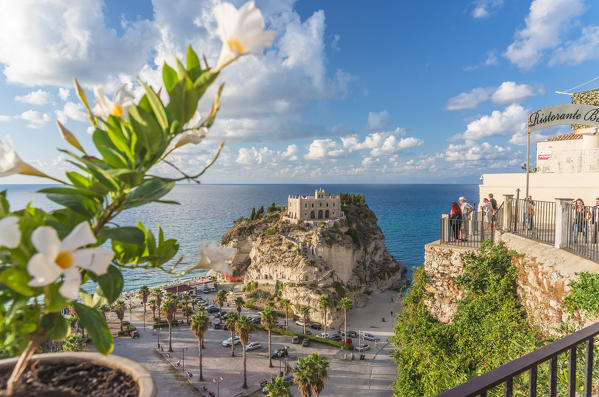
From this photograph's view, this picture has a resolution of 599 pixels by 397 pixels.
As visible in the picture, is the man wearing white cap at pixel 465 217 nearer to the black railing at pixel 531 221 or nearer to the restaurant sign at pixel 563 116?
the black railing at pixel 531 221

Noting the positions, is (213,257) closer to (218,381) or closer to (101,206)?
(101,206)

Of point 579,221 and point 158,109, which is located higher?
point 158,109

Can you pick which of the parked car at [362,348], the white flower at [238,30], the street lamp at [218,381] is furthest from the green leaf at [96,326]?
the parked car at [362,348]

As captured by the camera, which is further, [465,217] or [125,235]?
[465,217]

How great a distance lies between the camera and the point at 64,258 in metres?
0.88

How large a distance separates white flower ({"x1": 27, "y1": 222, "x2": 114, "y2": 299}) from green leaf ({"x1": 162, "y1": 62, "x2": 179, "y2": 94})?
0.49 meters

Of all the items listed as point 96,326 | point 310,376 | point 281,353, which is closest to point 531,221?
point 96,326

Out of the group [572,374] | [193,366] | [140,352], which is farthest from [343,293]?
[572,374]

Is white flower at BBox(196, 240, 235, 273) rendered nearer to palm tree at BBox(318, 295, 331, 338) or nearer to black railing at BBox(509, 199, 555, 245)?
black railing at BBox(509, 199, 555, 245)

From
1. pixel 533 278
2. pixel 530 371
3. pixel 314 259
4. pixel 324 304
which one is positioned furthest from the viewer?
pixel 314 259

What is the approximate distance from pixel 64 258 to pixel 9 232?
5.3 inches

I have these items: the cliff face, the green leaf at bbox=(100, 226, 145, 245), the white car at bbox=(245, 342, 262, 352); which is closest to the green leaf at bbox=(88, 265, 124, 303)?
the green leaf at bbox=(100, 226, 145, 245)

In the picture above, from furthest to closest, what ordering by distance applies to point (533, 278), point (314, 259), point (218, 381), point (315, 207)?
point (315, 207), point (314, 259), point (218, 381), point (533, 278)

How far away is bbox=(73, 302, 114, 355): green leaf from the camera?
3.34 ft
